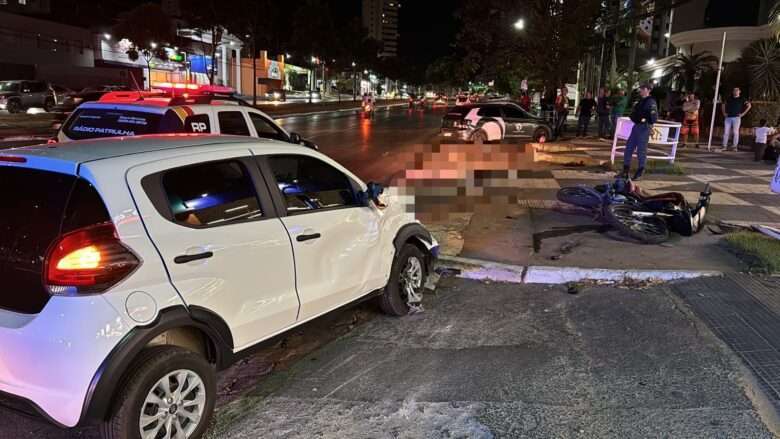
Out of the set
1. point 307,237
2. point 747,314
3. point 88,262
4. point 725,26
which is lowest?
point 747,314

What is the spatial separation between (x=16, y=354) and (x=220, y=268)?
1060 mm

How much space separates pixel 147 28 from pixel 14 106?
12848 millimetres

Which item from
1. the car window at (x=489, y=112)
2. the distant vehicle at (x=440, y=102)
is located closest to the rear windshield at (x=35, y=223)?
the car window at (x=489, y=112)

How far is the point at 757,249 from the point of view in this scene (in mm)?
7312

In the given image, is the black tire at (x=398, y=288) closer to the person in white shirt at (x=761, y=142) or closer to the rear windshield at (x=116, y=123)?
the rear windshield at (x=116, y=123)

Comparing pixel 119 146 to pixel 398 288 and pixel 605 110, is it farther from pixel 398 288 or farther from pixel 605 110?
pixel 605 110

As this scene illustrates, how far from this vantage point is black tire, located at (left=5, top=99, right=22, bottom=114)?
32.9m

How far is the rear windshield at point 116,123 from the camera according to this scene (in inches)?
288

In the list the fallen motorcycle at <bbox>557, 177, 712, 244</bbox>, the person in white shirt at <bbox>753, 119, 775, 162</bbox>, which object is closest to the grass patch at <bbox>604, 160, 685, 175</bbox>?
the person in white shirt at <bbox>753, 119, 775, 162</bbox>

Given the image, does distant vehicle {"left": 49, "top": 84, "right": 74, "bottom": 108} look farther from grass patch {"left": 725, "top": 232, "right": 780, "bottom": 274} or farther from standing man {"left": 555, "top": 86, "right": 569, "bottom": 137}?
grass patch {"left": 725, "top": 232, "right": 780, "bottom": 274}

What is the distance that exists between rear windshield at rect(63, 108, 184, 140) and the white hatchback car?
11.0ft

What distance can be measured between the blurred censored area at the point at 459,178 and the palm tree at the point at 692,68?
23573mm

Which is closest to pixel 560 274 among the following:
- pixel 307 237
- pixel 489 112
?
pixel 307 237

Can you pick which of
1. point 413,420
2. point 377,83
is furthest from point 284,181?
point 377,83
